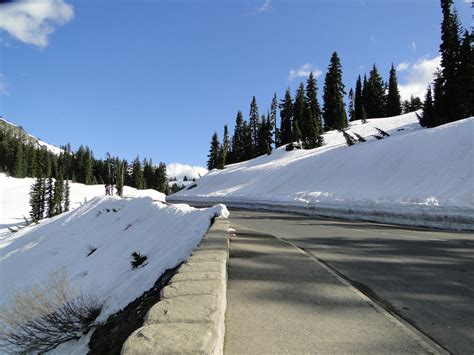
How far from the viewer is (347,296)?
4.76 meters

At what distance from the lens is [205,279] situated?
13.0ft

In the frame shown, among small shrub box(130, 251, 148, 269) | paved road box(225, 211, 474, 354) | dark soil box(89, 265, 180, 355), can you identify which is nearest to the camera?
paved road box(225, 211, 474, 354)

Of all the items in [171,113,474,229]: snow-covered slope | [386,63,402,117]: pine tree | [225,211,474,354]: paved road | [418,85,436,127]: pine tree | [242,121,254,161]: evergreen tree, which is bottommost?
[225,211,474,354]: paved road

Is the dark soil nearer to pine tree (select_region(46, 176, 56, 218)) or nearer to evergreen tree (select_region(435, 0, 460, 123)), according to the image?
evergreen tree (select_region(435, 0, 460, 123))

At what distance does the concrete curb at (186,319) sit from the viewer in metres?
2.36

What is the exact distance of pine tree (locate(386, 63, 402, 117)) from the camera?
258 feet

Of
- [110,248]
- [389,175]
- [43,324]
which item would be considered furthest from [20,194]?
[43,324]

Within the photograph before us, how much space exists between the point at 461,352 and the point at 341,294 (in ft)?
5.82

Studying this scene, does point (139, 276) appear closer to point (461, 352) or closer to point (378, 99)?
point (461, 352)

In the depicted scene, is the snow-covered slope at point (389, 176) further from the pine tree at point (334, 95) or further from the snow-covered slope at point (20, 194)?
the snow-covered slope at point (20, 194)

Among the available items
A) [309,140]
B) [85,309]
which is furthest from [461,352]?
[309,140]

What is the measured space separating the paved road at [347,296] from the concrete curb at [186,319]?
1.56ft

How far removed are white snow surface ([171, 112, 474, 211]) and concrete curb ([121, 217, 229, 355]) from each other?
15.3m

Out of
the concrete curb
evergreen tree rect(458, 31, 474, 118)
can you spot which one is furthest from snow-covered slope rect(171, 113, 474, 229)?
the concrete curb
